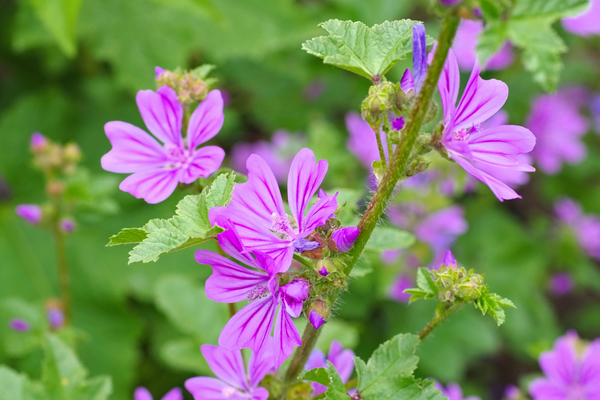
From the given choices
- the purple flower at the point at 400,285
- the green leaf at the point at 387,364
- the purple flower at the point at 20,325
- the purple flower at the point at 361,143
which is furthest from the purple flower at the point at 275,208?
the purple flower at the point at 361,143

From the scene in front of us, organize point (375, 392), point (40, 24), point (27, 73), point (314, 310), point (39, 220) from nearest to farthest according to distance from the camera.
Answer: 1. point (314, 310)
2. point (375, 392)
3. point (39, 220)
4. point (40, 24)
5. point (27, 73)

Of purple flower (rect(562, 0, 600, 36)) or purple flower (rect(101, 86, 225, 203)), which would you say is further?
purple flower (rect(562, 0, 600, 36))

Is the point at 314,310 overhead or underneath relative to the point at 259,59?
underneath

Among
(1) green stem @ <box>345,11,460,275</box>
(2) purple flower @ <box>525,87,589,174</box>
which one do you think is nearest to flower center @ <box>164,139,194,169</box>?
(1) green stem @ <box>345,11,460,275</box>

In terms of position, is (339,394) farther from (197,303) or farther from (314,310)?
(197,303)

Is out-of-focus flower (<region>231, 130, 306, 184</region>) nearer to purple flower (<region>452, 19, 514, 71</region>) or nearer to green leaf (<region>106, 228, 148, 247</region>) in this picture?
purple flower (<region>452, 19, 514, 71</region>)

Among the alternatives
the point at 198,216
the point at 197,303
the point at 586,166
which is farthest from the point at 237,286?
the point at 586,166

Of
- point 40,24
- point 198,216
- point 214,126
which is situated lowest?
point 198,216

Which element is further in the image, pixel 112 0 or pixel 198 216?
pixel 112 0
